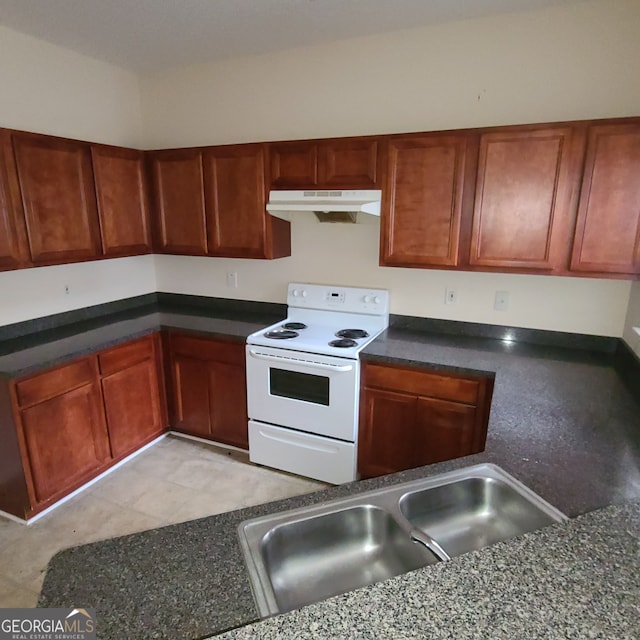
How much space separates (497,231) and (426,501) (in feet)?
5.14

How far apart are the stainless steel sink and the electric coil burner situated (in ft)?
3.99

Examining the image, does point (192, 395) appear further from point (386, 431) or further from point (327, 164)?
point (327, 164)

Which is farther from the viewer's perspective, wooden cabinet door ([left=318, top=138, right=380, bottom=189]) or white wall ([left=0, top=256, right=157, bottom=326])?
white wall ([left=0, top=256, right=157, bottom=326])

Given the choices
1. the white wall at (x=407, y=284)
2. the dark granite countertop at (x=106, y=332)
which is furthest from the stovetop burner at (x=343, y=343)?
the dark granite countertop at (x=106, y=332)

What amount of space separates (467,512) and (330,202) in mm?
1784

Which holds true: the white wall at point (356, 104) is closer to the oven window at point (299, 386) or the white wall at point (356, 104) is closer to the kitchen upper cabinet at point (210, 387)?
the kitchen upper cabinet at point (210, 387)

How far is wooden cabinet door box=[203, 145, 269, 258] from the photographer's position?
2.70 meters

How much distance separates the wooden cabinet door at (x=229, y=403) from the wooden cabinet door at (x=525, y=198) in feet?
5.48

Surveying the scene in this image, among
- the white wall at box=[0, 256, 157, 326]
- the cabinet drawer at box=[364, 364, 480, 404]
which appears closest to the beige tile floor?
the cabinet drawer at box=[364, 364, 480, 404]

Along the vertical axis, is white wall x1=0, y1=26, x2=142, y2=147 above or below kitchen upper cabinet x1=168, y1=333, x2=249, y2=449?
above

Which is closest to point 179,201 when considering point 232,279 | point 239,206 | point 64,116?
point 239,206

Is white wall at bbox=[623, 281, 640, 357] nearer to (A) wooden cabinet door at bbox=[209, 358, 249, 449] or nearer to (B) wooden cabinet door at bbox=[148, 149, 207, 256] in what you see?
(A) wooden cabinet door at bbox=[209, 358, 249, 449]

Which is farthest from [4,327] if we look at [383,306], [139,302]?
[383,306]

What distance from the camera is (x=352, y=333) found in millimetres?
2707
